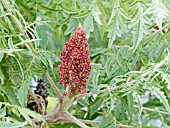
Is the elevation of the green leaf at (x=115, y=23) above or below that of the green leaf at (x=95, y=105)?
above

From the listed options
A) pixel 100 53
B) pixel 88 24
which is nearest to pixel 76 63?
pixel 88 24

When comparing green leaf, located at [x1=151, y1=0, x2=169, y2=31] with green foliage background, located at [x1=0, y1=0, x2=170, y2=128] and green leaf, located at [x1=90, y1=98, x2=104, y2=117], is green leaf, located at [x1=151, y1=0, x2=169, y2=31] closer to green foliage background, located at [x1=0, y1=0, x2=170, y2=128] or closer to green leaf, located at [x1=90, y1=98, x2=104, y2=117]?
green foliage background, located at [x1=0, y1=0, x2=170, y2=128]

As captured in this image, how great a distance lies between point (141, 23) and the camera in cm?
66

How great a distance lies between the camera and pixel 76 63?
64 centimetres

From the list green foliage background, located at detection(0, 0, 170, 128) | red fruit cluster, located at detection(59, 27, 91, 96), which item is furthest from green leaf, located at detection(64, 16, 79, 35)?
red fruit cluster, located at detection(59, 27, 91, 96)

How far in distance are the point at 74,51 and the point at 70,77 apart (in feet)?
0.15

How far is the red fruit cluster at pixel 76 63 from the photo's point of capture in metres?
0.64

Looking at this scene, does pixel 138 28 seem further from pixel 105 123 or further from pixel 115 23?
pixel 105 123

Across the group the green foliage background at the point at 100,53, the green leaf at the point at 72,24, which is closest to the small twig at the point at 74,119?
the green foliage background at the point at 100,53

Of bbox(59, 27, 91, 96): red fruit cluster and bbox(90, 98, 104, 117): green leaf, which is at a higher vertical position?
bbox(59, 27, 91, 96): red fruit cluster

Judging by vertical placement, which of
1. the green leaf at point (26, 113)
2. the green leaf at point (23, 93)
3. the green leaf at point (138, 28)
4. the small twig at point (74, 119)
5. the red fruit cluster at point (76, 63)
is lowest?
the small twig at point (74, 119)

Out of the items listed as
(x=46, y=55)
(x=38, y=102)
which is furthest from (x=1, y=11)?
(x=38, y=102)

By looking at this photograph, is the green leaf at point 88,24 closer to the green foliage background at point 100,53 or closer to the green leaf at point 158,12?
the green foliage background at point 100,53

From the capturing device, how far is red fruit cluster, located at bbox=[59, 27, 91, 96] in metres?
0.64
